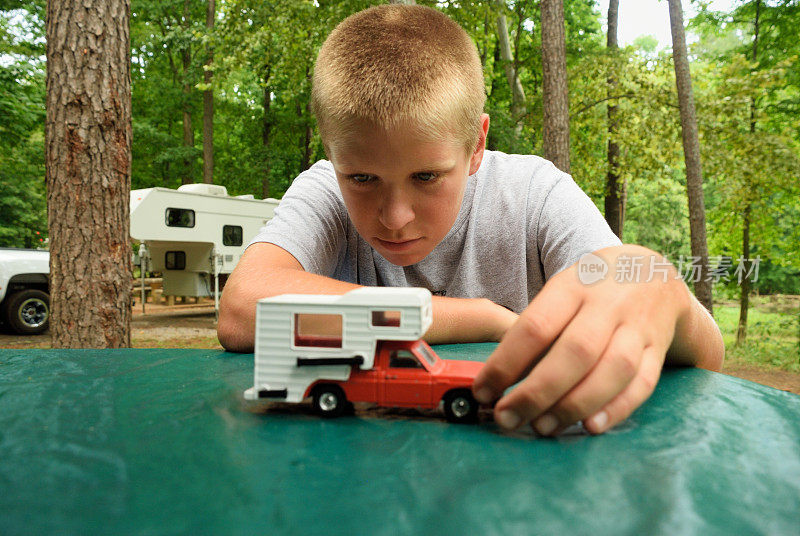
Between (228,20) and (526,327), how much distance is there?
1156 cm

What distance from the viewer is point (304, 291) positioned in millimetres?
1874

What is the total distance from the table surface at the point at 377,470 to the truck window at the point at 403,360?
0.32 feet

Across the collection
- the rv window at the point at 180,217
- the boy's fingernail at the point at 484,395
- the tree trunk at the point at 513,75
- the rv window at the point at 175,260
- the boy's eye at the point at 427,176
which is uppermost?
the tree trunk at the point at 513,75

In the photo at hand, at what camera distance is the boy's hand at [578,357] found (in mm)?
958

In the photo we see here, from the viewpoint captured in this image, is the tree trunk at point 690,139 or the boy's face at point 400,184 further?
the tree trunk at point 690,139

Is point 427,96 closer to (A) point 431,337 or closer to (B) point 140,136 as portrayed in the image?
(A) point 431,337

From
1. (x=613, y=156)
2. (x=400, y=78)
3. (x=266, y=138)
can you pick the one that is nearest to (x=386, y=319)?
(x=400, y=78)

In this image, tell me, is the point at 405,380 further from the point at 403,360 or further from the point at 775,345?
the point at 775,345

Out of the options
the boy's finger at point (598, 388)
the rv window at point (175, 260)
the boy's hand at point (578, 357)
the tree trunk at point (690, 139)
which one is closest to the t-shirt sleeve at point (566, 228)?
the boy's hand at point (578, 357)

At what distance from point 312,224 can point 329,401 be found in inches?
59.4

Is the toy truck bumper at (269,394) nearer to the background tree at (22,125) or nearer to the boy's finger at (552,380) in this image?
the boy's finger at (552,380)

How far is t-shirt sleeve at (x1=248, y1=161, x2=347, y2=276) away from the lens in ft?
7.93

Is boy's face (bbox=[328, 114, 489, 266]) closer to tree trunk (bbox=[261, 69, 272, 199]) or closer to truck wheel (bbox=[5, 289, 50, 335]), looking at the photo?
truck wheel (bbox=[5, 289, 50, 335])

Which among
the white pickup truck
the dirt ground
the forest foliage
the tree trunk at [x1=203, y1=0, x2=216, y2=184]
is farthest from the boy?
the tree trunk at [x1=203, y1=0, x2=216, y2=184]
